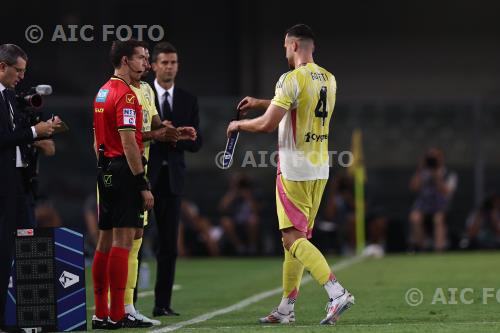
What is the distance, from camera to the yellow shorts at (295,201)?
984 centimetres

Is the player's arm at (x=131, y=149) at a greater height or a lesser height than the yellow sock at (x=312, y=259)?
greater

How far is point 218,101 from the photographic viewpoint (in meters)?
25.2

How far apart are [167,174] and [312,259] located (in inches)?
80.1

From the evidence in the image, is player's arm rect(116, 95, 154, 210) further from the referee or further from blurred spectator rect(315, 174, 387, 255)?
blurred spectator rect(315, 174, 387, 255)

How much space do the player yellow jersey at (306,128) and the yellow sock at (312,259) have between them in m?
0.53

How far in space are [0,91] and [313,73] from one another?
2359 millimetres

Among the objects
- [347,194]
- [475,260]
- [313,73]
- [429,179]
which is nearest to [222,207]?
[347,194]

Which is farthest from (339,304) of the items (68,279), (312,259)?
(68,279)

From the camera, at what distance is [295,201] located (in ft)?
32.4

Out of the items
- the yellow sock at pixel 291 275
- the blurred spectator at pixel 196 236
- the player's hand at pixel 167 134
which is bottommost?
the blurred spectator at pixel 196 236

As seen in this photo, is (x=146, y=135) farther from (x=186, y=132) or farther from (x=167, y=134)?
(x=186, y=132)

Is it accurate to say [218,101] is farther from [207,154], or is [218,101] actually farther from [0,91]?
[0,91]

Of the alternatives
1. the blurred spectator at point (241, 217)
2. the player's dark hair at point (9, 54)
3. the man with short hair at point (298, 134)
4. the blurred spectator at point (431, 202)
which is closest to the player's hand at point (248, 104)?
the man with short hair at point (298, 134)

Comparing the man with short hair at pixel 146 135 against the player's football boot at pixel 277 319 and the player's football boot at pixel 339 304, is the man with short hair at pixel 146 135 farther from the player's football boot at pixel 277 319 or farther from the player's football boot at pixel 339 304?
the player's football boot at pixel 339 304
